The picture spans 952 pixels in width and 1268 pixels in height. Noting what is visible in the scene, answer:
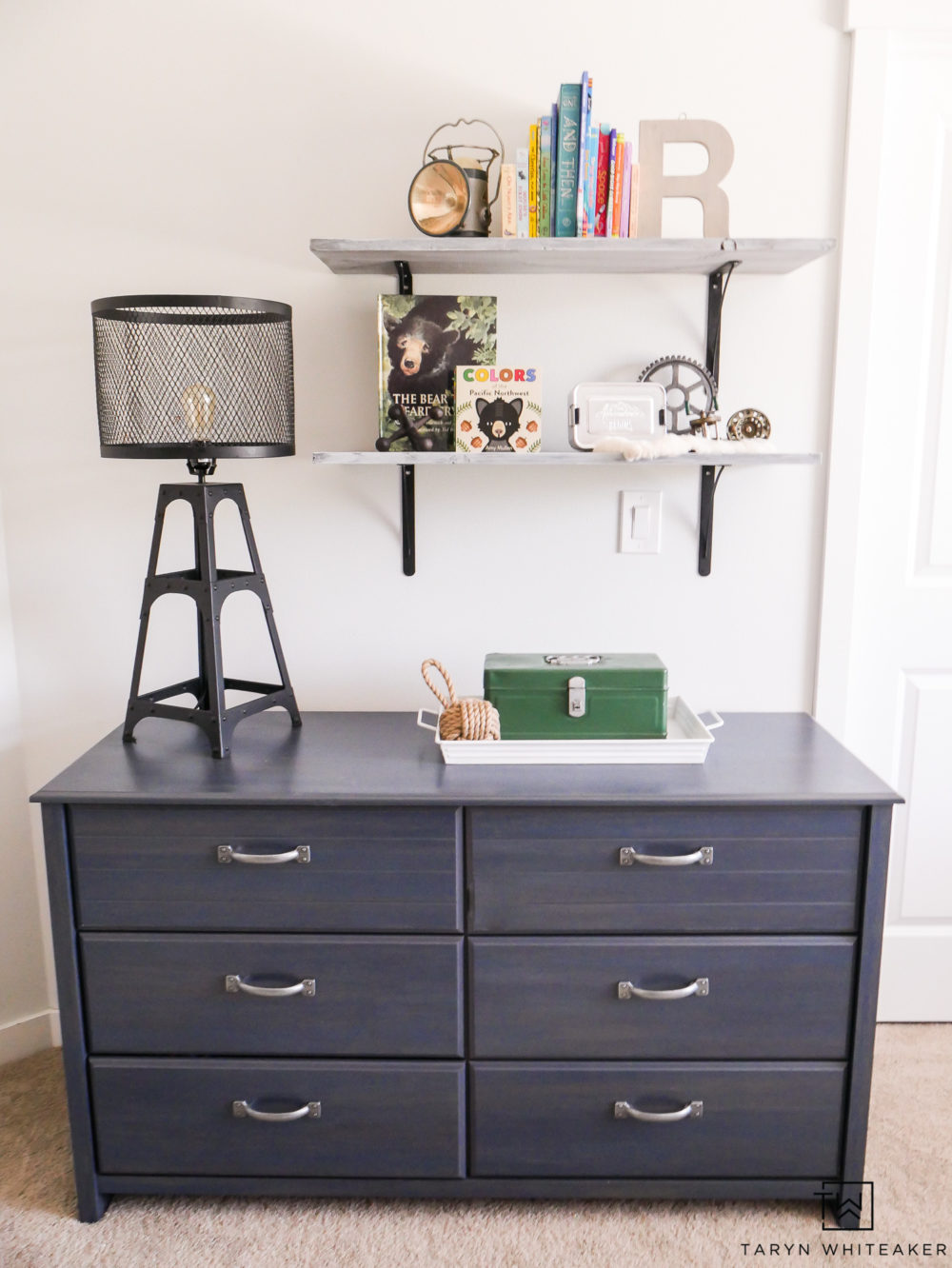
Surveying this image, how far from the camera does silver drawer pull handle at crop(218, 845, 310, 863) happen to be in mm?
1505

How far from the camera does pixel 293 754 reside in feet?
5.50

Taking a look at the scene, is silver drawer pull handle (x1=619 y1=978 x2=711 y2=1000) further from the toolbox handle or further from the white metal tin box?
the white metal tin box

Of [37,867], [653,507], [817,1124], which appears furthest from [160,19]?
[817,1124]

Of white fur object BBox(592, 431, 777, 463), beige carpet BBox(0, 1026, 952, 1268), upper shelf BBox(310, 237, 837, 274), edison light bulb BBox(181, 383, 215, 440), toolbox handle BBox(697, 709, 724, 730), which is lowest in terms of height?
beige carpet BBox(0, 1026, 952, 1268)

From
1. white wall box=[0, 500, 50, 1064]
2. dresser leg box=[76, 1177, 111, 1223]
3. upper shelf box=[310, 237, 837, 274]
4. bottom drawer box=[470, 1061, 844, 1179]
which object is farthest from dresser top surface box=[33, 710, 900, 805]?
upper shelf box=[310, 237, 837, 274]

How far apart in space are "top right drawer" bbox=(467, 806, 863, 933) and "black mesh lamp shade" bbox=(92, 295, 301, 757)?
55 centimetres

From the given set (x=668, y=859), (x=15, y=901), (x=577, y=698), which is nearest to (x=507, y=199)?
(x=577, y=698)

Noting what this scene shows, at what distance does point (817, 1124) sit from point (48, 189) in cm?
218

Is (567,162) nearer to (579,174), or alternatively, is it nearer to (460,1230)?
(579,174)

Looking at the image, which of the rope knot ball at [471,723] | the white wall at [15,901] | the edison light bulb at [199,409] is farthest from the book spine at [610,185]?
the white wall at [15,901]

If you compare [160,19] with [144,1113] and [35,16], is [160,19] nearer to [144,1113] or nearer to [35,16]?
[35,16]

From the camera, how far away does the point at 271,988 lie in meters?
1.54

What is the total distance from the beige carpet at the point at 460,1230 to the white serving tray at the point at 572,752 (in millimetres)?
769

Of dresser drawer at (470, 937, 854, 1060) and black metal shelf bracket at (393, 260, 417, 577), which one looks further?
black metal shelf bracket at (393, 260, 417, 577)
